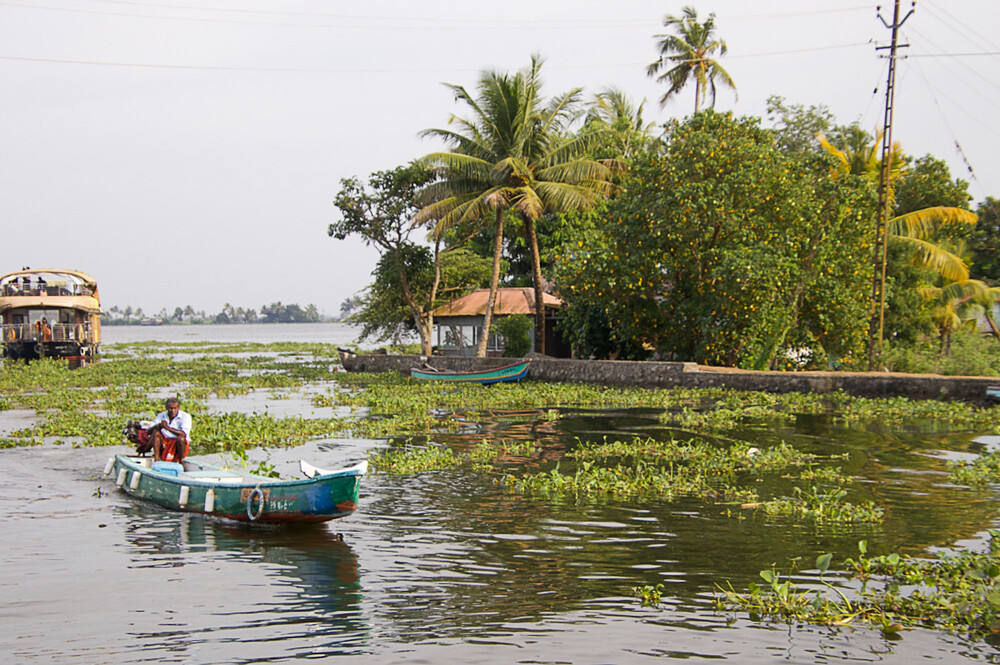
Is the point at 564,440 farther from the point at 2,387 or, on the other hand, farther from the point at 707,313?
the point at 2,387

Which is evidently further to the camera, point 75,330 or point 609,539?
point 75,330

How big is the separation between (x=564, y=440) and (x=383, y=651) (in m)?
12.2

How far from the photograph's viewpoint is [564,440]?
19.3 meters

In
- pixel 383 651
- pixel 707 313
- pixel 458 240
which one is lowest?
pixel 383 651

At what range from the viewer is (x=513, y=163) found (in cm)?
3206

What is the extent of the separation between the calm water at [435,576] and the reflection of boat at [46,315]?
128 feet

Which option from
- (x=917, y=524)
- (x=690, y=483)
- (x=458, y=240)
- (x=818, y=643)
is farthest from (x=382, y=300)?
(x=818, y=643)

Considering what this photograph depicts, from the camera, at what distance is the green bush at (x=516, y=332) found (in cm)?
3903

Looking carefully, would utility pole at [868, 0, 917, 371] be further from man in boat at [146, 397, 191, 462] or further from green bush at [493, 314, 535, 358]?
man in boat at [146, 397, 191, 462]

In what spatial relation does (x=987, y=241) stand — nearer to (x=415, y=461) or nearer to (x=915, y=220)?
(x=915, y=220)

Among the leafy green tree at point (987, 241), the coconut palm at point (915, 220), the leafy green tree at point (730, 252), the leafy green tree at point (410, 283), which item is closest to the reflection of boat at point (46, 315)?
the leafy green tree at point (410, 283)

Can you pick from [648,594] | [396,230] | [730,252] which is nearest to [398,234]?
[396,230]

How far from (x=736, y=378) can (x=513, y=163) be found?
11775 millimetres

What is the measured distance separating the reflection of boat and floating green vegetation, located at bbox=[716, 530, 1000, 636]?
5048 centimetres
